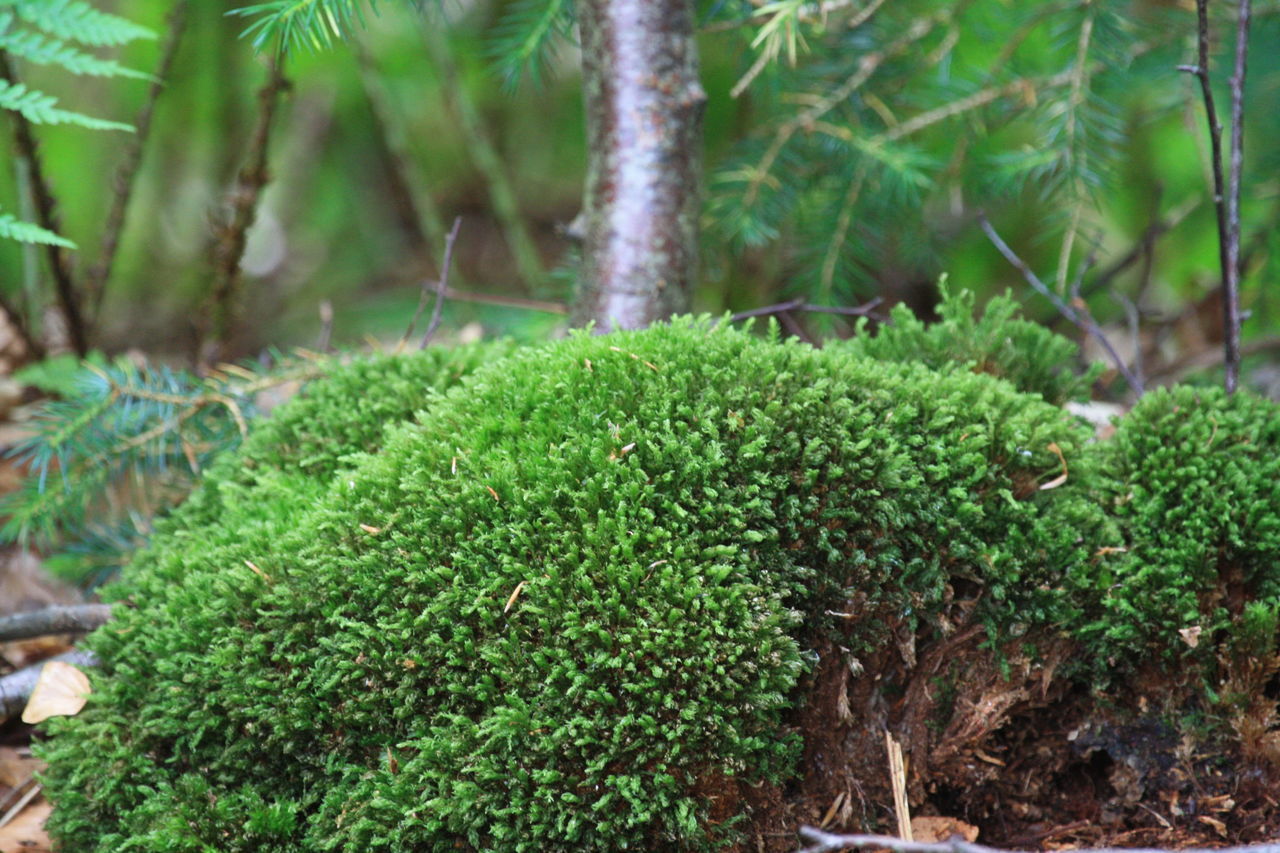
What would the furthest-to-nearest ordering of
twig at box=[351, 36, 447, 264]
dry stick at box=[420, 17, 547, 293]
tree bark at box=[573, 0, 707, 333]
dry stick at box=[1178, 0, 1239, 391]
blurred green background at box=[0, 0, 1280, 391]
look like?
dry stick at box=[420, 17, 547, 293]
twig at box=[351, 36, 447, 264]
blurred green background at box=[0, 0, 1280, 391]
tree bark at box=[573, 0, 707, 333]
dry stick at box=[1178, 0, 1239, 391]

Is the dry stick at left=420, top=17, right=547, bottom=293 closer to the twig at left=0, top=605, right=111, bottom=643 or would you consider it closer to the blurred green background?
the blurred green background

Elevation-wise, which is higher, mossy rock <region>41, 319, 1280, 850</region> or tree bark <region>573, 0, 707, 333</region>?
tree bark <region>573, 0, 707, 333</region>

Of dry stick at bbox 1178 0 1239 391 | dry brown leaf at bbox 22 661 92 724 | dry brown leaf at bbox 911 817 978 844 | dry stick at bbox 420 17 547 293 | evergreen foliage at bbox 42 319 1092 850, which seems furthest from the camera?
dry stick at bbox 420 17 547 293

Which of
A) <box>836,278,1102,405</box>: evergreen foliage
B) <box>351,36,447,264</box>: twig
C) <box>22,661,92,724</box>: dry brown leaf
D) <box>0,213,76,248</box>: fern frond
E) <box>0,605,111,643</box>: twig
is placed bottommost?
<box>22,661,92,724</box>: dry brown leaf

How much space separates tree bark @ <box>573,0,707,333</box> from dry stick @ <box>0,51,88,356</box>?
1.78m

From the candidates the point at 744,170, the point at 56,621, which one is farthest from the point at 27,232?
the point at 744,170

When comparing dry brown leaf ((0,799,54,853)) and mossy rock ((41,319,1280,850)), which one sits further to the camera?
dry brown leaf ((0,799,54,853))

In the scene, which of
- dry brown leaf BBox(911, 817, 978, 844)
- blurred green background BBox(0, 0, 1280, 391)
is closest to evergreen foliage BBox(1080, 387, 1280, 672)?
dry brown leaf BBox(911, 817, 978, 844)

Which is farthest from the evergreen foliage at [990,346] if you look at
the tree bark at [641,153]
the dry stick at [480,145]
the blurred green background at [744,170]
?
the dry stick at [480,145]

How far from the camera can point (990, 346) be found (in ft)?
6.73

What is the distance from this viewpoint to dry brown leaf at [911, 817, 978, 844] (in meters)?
1.63

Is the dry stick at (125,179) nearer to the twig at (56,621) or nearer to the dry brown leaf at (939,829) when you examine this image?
the twig at (56,621)

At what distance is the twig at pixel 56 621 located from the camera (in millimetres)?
2055

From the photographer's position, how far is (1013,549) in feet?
5.46
